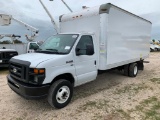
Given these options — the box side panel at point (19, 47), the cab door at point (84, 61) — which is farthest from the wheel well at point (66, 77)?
the box side panel at point (19, 47)

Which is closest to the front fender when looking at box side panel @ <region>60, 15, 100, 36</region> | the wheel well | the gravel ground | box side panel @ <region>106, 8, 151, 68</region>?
the wheel well

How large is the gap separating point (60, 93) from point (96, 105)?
120 centimetres

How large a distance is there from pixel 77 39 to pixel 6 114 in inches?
117

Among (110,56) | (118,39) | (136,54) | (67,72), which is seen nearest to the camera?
(67,72)

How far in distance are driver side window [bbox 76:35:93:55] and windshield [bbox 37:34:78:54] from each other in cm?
22

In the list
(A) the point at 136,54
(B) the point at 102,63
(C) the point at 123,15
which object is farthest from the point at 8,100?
(A) the point at 136,54

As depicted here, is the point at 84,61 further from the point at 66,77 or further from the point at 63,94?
the point at 63,94

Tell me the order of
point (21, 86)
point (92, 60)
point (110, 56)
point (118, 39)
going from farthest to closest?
point (118, 39) < point (110, 56) < point (92, 60) < point (21, 86)

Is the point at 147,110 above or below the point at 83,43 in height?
below

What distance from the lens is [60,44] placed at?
500 centimetres

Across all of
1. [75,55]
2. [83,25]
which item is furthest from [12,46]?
[75,55]

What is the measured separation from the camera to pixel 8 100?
515 cm

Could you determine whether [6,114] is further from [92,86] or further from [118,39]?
[118,39]

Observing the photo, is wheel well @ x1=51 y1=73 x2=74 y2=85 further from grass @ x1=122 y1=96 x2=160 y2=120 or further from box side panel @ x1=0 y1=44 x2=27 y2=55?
box side panel @ x1=0 y1=44 x2=27 y2=55
